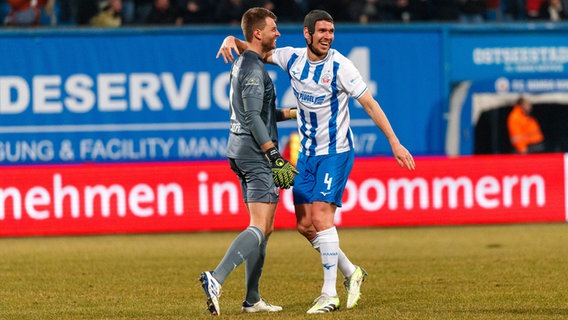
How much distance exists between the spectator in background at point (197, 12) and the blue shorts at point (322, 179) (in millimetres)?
12519

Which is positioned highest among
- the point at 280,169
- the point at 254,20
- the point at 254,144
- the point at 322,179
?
the point at 254,20

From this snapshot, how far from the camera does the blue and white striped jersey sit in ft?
29.2

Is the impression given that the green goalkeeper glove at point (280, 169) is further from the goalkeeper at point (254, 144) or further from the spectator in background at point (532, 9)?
the spectator in background at point (532, 9)

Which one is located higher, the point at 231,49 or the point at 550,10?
the point at 550,10

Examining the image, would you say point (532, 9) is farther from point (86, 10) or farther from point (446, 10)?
point (86, 10)

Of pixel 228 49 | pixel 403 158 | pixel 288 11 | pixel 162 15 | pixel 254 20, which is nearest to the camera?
pixel 403 158

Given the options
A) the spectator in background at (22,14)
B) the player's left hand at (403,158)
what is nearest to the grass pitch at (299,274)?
the player's left hand at (403,158)

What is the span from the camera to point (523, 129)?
69.4ft

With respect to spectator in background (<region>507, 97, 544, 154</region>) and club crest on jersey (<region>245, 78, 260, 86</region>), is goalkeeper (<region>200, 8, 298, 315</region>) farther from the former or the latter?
spectator in background (<region>507, 97, 544, 154</region>)

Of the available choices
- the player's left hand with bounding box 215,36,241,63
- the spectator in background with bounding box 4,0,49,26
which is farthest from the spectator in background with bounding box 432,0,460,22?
the player's left hand with bounding box 215,36,241,63

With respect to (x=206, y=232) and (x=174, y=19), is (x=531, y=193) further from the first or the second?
(x=174, y=19)

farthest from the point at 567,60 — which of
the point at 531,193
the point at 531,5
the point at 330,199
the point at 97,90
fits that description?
the point at 330,199

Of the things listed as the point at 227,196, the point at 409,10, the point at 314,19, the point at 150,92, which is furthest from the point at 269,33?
the point at 409,10

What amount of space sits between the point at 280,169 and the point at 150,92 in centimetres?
1251
